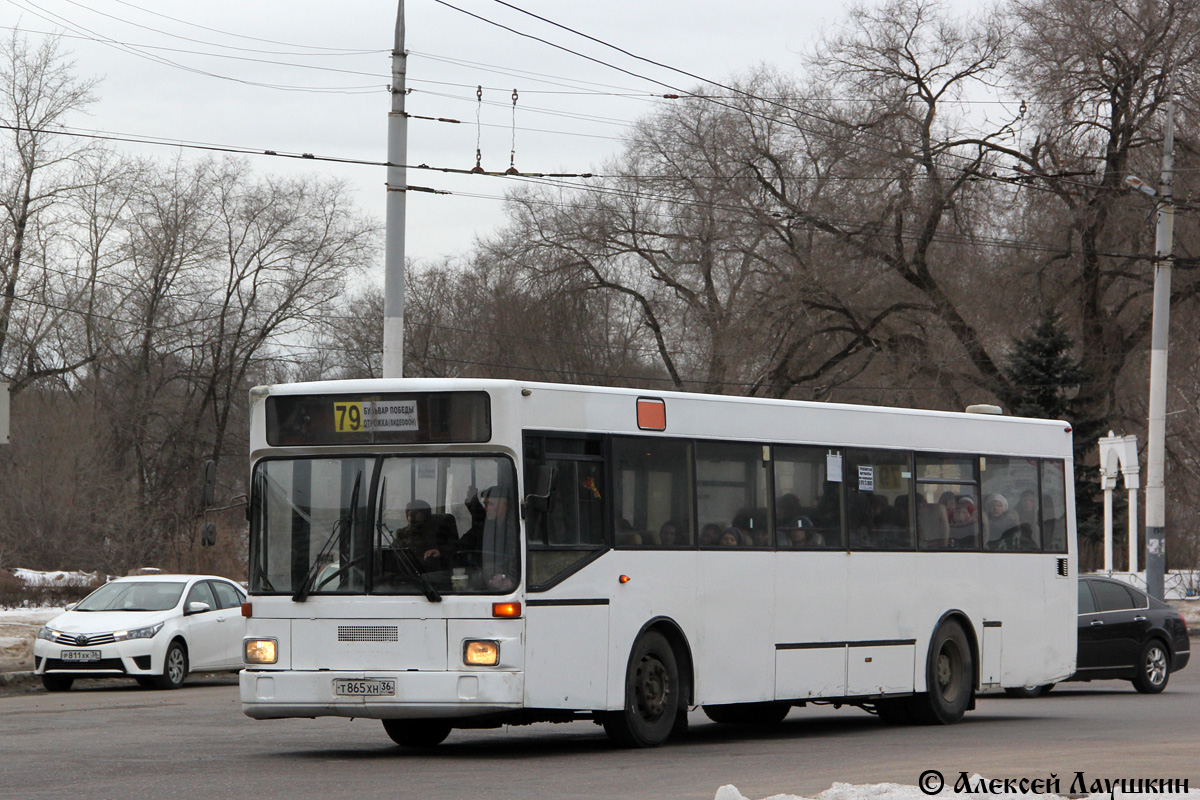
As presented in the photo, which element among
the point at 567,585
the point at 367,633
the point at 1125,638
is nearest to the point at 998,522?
the point at 1125,638

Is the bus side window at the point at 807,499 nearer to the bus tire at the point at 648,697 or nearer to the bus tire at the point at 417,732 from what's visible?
the bus tire at the point at 648,697

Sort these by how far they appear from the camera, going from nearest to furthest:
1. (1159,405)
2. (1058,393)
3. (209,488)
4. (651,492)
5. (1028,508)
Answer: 1. (209,488)
2. (651,492)
3. (1028,508)
4. (1159,405)
5. (1058,393)

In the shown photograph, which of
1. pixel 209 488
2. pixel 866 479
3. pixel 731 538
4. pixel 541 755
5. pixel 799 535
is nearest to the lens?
pixel 209 488

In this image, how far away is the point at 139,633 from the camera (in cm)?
2038

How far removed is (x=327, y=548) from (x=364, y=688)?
1.05 metres

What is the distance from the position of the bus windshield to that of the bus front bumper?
570 millimetres

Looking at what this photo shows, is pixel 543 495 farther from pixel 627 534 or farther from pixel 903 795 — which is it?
pixel 903 795

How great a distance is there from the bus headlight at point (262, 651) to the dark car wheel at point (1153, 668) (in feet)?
41.9

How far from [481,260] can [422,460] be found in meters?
37.7

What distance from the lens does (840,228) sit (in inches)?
1620

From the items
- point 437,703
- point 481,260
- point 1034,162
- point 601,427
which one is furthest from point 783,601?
point 481,260

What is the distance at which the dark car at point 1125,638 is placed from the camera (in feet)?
66.3

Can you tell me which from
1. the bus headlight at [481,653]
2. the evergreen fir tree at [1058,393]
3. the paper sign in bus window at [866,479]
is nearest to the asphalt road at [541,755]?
the bus headlight at [481,653]

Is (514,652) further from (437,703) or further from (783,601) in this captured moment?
(783,601)
